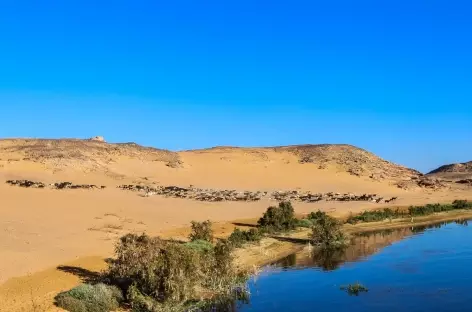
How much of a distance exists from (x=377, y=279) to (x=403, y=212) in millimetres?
24516

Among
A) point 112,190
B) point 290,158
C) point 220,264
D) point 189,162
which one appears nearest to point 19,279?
point 220,264

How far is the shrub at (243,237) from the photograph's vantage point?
2779 cm

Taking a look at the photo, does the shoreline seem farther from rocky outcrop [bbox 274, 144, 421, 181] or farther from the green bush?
rocky outcrop [bbox 274, 144, 421, 181]

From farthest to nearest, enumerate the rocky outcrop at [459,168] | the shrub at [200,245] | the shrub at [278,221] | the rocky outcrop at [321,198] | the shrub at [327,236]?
the rocky outcrop at [459,168]
the rocky outcrop at [321,198]
the shrub at [278,221]
the shrub at [327,236]
the shrub at [200,245]

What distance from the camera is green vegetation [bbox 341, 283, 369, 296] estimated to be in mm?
19108

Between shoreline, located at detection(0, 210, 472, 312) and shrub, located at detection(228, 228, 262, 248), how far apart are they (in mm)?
424

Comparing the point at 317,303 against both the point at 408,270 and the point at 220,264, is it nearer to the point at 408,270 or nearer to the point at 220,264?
the point at 220,264

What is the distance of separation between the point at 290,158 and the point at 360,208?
113ft

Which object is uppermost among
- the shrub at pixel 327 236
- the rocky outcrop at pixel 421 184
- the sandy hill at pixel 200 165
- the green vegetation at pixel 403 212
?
the sandy hill at pixel 200 165

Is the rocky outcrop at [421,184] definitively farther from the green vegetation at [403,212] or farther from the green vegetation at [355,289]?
the green vegetation at [355,289]

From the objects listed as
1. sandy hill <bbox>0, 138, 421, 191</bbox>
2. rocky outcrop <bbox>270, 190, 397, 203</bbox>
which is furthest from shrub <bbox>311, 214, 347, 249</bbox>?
sandy hill <bbox>0, 138, 421, 191</bbox>

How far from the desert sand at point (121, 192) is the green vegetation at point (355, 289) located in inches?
Result: 387

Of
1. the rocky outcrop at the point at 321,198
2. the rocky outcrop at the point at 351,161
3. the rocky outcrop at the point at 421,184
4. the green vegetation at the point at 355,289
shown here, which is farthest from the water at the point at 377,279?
the rocky outcrop at the point at 351,161

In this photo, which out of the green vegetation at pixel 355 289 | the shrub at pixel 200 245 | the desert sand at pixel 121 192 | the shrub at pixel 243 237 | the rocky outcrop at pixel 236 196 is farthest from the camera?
the rocky outcrop at pixel 236 196
